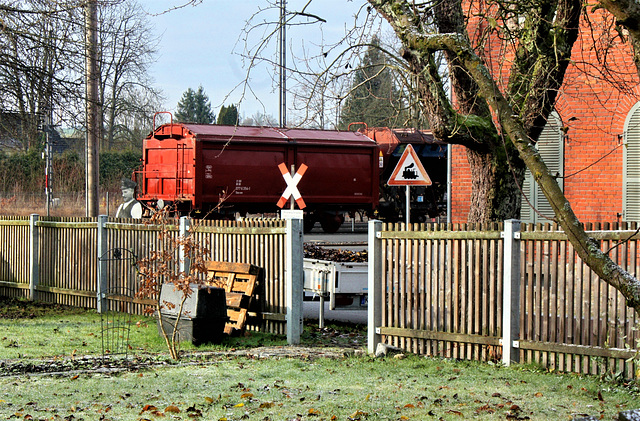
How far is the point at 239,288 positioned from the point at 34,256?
19.5 feet

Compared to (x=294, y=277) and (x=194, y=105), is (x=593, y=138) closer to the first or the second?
(x=294, y=277)

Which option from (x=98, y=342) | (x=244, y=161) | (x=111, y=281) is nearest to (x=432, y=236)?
(x=98, y=342)

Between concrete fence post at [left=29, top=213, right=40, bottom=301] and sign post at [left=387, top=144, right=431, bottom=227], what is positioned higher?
sign post at [left=387, top=144, right=431, bottom=227]

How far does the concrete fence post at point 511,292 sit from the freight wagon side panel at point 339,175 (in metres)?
17.7

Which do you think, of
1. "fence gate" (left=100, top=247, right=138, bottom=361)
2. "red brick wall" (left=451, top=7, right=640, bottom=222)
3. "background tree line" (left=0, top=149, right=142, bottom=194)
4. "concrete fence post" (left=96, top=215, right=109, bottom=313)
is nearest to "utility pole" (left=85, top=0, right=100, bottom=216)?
"concrete fence post" (left=96, top=215, right=109, bottom=313)

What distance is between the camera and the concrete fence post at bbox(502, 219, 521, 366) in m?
8.09

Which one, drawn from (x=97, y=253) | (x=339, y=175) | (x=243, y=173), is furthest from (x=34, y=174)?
(x=97, y=253)

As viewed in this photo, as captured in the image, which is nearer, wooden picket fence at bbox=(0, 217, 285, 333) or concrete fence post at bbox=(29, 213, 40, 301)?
wooden picket fence at bbox=(0, 217, 285, 333)

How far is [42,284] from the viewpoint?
14.5 m

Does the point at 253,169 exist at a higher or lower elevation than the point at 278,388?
higher

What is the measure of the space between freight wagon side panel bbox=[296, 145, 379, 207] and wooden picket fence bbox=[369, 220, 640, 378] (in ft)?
55.2

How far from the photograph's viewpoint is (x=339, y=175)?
87.7 ft

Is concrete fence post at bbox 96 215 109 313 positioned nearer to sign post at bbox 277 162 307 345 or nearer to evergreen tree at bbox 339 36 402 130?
sign post at bbox 277 162 307 345

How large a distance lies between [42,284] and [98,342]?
4936 millimetres
